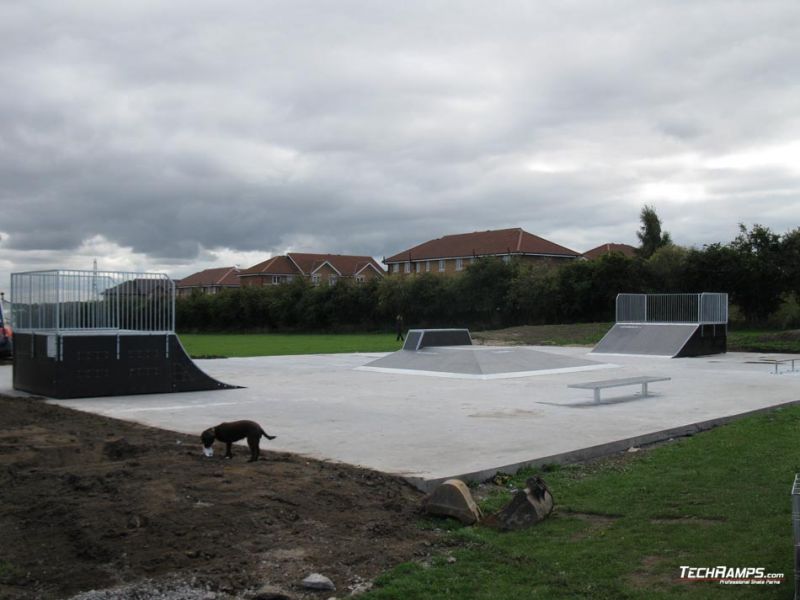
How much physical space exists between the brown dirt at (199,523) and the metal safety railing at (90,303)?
26.3 feet

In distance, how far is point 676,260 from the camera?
147 ft

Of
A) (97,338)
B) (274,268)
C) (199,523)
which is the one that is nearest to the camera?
(199,523)

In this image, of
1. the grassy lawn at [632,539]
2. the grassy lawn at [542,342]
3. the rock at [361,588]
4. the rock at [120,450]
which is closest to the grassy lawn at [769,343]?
the grassy lawn at [542,342]

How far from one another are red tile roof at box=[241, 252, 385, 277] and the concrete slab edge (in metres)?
81.7

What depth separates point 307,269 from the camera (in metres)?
96.6

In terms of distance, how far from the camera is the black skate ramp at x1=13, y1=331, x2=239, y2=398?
15.2 m

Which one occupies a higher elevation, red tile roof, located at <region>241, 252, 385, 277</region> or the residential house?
red tile roof, located at <region>241, 252, 385, 277</region>

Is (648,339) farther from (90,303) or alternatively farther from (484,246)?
(484,246)

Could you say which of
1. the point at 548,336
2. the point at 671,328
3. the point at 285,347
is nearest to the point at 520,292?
the point at 548,336

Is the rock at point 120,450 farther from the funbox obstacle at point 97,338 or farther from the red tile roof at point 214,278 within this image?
the red tile roof at point 214,278

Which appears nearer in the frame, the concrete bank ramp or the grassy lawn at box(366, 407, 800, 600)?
the grassy lawn at box(366, 407, 800, 600)

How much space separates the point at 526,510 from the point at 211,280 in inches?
4017

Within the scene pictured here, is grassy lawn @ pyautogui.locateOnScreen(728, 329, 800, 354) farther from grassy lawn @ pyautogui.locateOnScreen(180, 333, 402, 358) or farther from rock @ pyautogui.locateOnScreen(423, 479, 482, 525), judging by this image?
rock @ pyautogui.locateOnScreen(423, 479, 482, 525)

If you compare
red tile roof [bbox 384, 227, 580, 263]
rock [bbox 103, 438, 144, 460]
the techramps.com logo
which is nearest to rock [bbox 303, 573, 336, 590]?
the techramps.com logo
